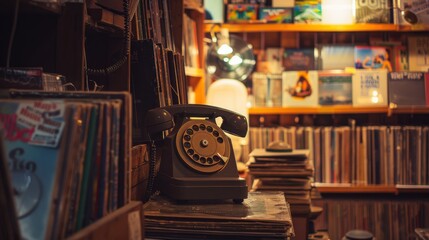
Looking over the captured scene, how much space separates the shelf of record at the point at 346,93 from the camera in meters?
3.44

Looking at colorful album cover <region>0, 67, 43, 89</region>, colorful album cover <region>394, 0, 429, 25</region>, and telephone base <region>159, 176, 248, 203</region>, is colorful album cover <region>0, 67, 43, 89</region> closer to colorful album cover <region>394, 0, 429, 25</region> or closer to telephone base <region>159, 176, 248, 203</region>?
telephone base <region>159, 176, 248, 203</region>

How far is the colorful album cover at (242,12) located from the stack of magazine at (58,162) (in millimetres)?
2651

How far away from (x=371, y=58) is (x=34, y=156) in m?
3.04

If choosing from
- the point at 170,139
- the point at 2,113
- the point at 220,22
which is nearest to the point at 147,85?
the point at 170,139

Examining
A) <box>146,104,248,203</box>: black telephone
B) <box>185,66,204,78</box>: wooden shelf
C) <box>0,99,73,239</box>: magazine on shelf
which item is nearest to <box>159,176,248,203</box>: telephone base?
<box>146,104,248,203</box>: black telephone

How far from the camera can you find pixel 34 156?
864mm

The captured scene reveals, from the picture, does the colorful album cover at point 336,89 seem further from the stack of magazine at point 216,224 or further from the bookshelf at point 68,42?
the stack of magazine at point 216,224

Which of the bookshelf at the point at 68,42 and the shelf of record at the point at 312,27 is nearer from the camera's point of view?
the bookshelf at the point at 68,42

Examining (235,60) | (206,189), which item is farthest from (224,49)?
(206,189)

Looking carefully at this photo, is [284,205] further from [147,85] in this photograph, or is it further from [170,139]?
[147,85]

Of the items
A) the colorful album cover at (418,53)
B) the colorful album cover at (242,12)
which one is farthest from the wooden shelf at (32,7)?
the colorful album cover at (418,53)

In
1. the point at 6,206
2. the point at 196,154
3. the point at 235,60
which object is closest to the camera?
the point at 6,206

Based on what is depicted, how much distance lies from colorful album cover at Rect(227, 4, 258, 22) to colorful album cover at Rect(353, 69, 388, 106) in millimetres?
709

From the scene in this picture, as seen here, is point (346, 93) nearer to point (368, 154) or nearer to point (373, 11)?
point (368, 154)
